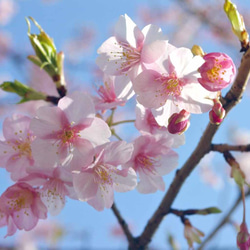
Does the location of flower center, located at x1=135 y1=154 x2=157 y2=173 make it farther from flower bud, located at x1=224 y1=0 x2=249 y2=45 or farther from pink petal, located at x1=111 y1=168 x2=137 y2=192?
flower bud, located at x1=224 y1=0 x2=249 y2=45

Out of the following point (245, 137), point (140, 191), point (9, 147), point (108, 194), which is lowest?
point (245, 137)

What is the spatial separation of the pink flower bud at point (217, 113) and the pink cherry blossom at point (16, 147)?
0.73 m

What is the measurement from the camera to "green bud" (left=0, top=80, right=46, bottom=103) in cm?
149

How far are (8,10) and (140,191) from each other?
351 inches

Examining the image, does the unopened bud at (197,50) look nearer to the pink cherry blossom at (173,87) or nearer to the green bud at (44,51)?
the pink cherry blossom at (173,87)

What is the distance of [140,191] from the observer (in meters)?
1.54

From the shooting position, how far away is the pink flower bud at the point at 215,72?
1.10 meters

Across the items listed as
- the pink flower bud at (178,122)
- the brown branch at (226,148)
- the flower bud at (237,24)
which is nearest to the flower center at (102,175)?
the pink flower bud at (178,122)

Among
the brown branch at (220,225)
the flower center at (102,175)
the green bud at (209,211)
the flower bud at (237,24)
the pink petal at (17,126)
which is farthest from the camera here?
the brown branch at (220,225)

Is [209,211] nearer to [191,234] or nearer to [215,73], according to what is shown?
[191,234]

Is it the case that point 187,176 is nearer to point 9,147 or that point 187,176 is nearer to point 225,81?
point 225,81

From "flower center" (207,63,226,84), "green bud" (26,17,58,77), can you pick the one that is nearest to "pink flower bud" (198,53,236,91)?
"flower center" (207,63,226,84)

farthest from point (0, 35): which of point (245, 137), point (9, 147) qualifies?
point (9, 147)

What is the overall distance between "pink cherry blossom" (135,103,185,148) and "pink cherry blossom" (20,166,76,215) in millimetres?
337
